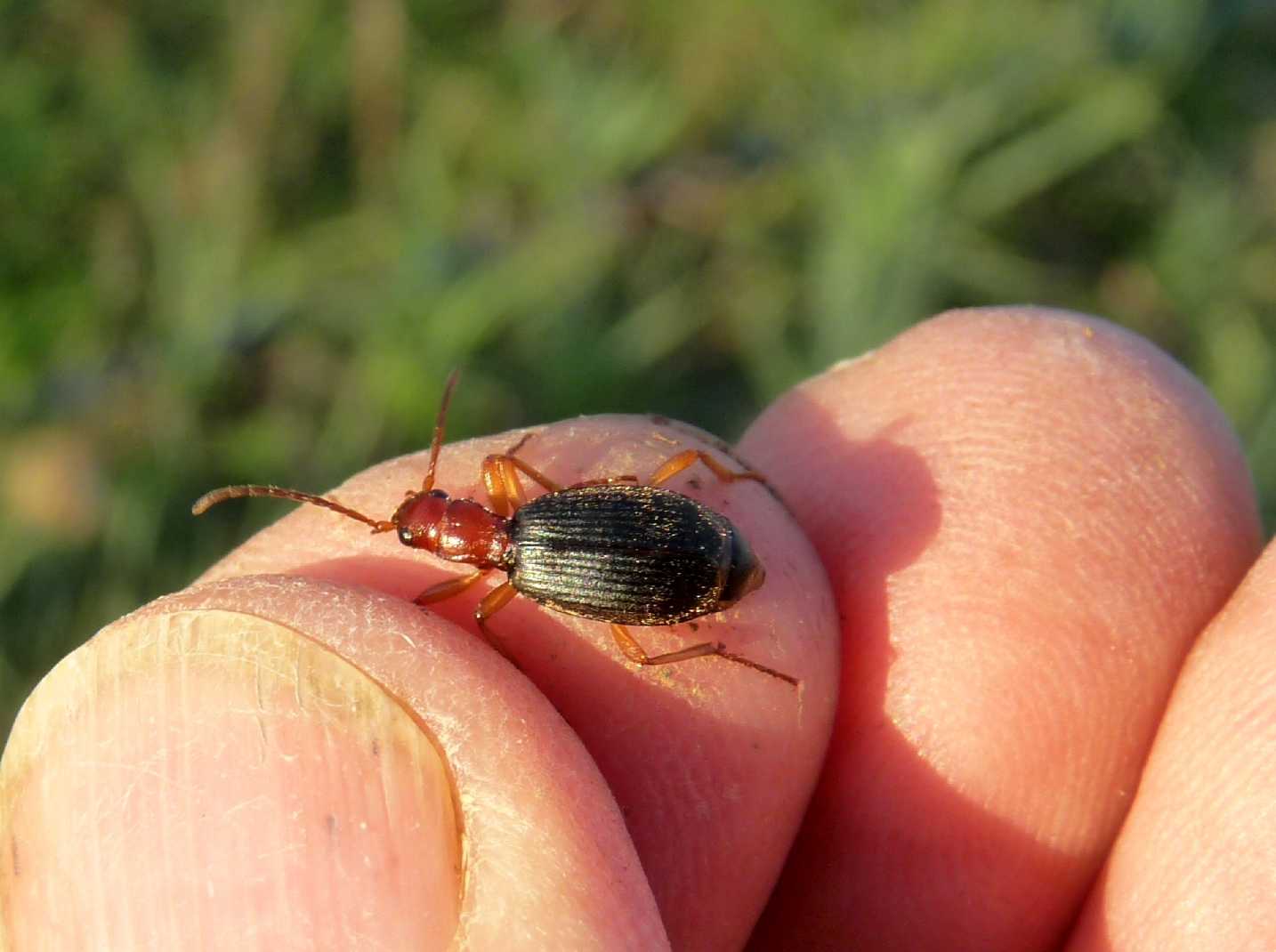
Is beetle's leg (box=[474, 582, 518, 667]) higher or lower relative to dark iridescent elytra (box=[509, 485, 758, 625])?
lower

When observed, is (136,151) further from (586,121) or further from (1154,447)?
(1154,447)

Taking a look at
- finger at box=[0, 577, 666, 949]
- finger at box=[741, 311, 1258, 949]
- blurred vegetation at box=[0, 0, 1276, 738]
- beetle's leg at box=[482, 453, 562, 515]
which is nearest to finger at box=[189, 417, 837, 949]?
beetle's leg at box=[482, 453, 562, 515]

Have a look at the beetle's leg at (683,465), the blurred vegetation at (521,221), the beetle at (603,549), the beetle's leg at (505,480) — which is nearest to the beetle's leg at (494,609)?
the beetle at (603,549)

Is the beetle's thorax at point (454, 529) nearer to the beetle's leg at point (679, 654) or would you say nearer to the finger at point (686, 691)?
the finger at point (686, 691)

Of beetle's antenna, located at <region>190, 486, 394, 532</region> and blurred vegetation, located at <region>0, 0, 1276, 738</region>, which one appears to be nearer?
beetle's antenna, located at <region>190, 486, 394, 532</region>

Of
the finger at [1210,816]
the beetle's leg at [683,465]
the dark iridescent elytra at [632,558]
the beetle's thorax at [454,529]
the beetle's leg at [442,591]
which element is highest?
the beetle's leg at [683,465]

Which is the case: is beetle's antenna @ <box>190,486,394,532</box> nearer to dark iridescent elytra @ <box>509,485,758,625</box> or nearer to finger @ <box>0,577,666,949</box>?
dark iridescent elytra @ <box>509,485,758,625</box>

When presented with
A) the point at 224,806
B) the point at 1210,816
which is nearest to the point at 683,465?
the point at 224,806
